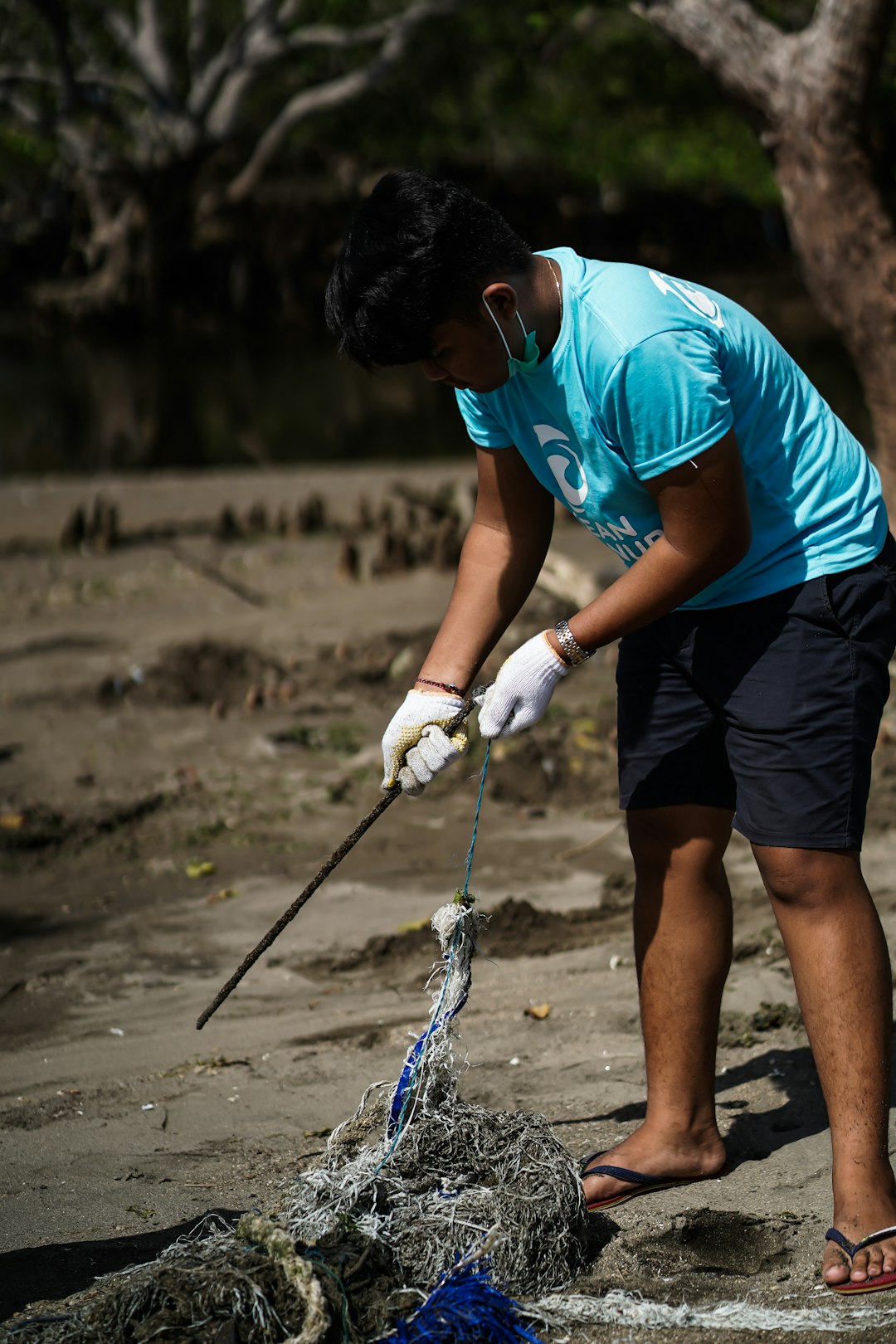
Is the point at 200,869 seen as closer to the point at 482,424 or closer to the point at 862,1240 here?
the point at 482,424

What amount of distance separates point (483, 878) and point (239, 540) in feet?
18.0

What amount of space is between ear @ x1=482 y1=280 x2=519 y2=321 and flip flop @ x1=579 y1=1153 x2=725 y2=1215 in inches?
62.6

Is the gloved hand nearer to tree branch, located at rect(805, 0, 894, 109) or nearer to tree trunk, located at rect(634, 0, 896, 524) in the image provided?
tree trunk, located at rect(634, 0, 896, 524)

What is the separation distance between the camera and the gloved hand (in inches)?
105

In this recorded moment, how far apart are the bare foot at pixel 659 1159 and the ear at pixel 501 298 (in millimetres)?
1568

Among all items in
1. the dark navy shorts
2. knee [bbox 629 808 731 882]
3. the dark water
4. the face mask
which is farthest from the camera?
the dark water

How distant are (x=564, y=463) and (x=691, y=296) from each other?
0.35 meters

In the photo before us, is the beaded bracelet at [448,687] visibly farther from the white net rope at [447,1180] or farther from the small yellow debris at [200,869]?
the small yellow debris at [200,869]

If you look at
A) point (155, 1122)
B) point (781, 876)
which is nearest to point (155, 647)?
Answer: point (155, 1122)

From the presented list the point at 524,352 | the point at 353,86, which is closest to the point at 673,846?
the point at 524,352

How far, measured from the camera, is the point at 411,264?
2182 mm

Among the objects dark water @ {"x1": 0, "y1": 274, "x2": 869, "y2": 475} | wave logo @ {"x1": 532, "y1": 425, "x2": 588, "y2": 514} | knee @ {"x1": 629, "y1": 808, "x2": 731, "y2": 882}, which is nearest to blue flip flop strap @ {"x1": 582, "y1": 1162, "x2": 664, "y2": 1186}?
knee @ {"x1": 629, "y1": 808, "x2": 731, "y2": 882}

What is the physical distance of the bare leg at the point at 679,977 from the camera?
2.67 meters

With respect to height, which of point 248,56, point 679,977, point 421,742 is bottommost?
point 679,977
